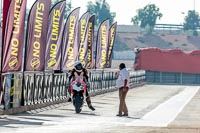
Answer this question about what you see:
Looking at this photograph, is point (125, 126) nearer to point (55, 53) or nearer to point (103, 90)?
point (55, 53)

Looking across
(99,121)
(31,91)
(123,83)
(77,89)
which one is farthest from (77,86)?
(99,121)

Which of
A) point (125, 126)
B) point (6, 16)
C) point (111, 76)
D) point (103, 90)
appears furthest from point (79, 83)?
point (111, 76)

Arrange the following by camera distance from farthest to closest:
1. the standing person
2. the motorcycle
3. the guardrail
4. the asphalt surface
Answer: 1. the motorcycle
2. the standing person
3. the guardrail
4. the asphalt surface

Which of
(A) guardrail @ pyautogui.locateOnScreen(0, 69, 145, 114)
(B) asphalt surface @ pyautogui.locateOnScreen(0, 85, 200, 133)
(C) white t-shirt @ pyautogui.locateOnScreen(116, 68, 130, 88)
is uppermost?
(C) white t-shirt @ pyautogui.locateOnScreen(116, 68, 130, 88)

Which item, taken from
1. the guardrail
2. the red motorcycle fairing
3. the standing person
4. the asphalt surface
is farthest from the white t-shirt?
the guardrail

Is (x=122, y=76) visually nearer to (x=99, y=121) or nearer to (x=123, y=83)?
(x=123, y=83)

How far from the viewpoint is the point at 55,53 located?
30750mm

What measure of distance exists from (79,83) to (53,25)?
4006 mm

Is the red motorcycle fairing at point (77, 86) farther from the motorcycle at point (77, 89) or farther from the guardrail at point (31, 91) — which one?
the guardrail at point (31, 91)

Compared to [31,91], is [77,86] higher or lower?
higher

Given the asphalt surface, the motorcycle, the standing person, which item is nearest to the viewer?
the asphalt surface

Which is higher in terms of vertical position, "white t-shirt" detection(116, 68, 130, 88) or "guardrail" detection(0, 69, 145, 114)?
"white t-shirt" detection(116, 68, 130, 88)

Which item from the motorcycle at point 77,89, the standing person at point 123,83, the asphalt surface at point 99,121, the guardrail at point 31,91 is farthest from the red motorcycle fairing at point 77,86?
the standing person at point 123,83

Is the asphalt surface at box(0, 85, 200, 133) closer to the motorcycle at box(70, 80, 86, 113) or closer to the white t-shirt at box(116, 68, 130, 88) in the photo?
the motorcycle at box(70, 80, 86, 113)
